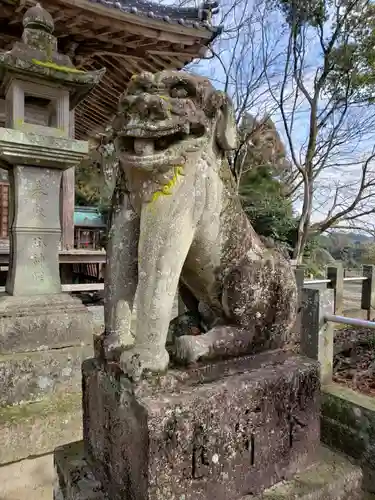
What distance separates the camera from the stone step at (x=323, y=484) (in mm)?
1210

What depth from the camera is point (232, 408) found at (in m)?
1.17

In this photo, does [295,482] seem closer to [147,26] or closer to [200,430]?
[200,430]

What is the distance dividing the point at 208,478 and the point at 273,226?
9.01m

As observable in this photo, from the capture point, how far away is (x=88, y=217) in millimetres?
10281

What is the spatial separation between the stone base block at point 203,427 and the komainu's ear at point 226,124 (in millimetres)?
766

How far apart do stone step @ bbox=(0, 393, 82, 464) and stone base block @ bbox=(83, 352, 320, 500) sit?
97cm

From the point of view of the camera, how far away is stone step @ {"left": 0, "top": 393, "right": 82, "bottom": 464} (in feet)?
6.92

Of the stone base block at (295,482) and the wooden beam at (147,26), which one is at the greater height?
→ the wooden beam at (147,26)

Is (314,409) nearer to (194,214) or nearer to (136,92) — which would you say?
(194,214)

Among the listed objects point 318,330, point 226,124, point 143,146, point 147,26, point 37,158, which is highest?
point 147,26

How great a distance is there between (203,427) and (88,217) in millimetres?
9722

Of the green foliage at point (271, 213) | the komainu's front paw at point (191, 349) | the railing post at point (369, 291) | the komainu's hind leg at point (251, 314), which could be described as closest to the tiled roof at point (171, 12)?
the komainu's hind leg at point (251, 314)

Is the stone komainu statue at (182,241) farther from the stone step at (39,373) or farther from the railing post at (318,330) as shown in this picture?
the stone step at (39,373)

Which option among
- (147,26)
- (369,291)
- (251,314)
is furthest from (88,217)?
(251,314)
